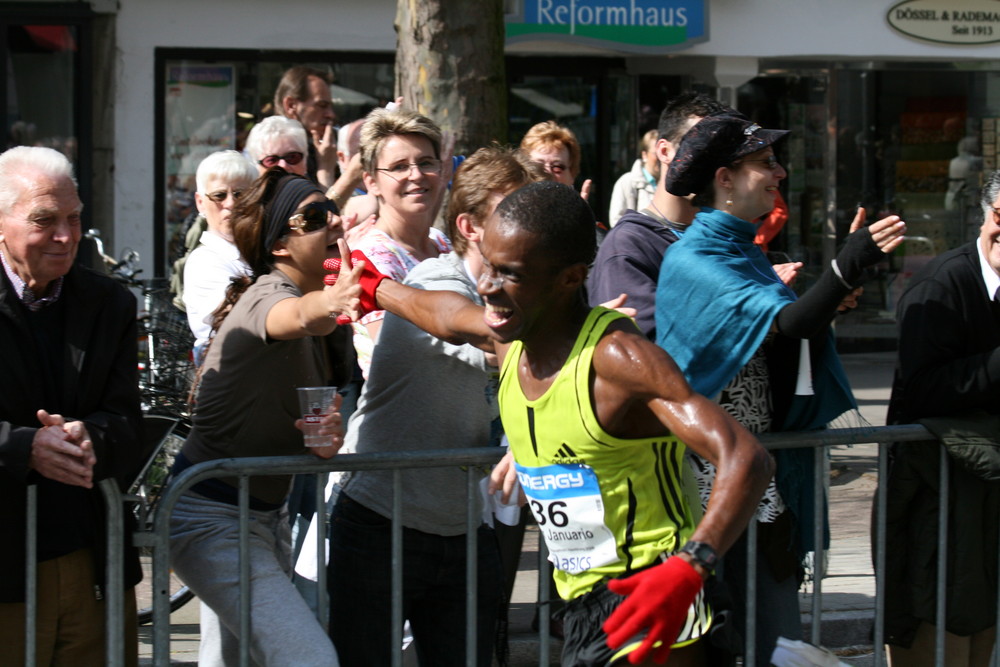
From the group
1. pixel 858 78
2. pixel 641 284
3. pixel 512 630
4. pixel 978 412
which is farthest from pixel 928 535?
pixel 858 78

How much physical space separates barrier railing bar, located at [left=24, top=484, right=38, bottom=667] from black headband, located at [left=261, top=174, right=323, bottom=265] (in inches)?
37.9

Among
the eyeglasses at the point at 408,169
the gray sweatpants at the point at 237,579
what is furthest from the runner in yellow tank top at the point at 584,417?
the eyeglasses at the point at 408,169

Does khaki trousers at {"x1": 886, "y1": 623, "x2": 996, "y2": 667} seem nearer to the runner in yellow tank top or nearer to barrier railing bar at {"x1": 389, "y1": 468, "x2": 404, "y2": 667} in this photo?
the runner in yellow tank top

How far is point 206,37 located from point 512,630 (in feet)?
22.4

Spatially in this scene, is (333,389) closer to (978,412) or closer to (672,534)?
(672,534)

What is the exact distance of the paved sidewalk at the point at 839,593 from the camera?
5.61m

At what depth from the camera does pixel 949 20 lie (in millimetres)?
12570

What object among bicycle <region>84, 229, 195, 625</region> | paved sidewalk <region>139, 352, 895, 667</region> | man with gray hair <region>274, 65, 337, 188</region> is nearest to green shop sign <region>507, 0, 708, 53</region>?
man with gray hair <region>274, 65, 337, 188</region>

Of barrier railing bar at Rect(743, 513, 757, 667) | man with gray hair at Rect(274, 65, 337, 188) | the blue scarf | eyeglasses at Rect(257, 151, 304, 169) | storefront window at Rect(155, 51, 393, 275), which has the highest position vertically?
storefront window at Rect(155, 51, 393, 275)

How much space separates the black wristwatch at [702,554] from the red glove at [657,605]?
0.09ft

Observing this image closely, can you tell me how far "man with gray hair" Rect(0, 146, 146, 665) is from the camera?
11.7ft

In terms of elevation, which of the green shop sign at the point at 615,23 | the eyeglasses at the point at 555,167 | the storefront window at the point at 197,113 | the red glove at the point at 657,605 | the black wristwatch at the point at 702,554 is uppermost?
the green shop sign at the point at 615,23

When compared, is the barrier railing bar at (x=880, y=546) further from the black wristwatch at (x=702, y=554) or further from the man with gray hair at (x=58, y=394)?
the man with gray hair at (x=58, y=394)

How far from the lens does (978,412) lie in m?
4.31
